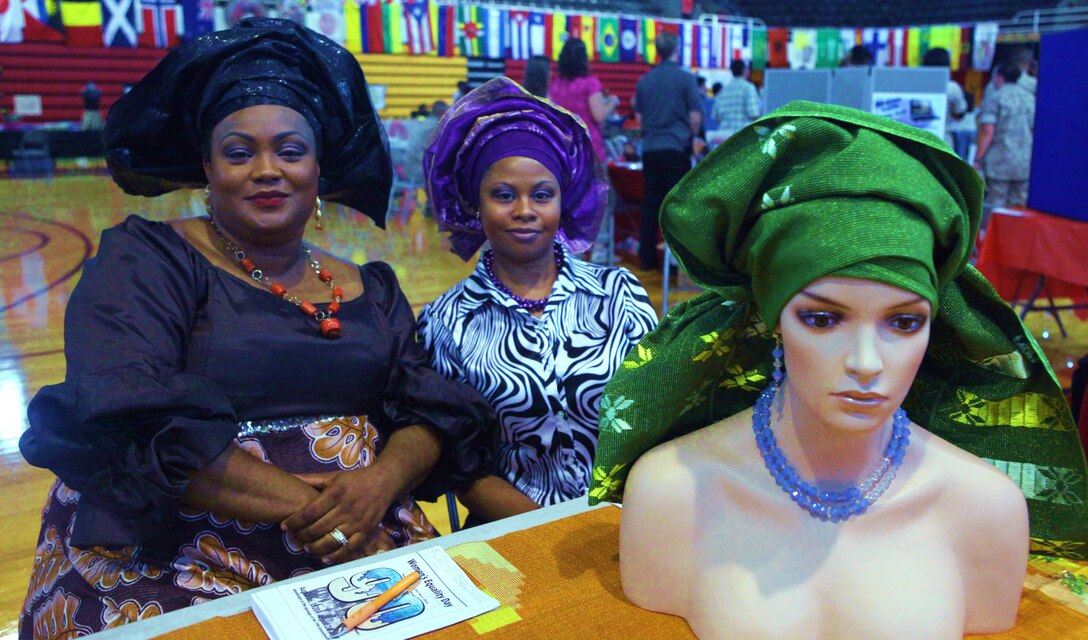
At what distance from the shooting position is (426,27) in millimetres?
14695

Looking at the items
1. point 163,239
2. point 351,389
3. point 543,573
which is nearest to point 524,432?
point 351,389

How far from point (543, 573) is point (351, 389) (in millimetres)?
577

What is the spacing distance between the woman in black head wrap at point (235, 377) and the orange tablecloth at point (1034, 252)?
2.72 m

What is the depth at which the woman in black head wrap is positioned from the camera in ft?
4.64

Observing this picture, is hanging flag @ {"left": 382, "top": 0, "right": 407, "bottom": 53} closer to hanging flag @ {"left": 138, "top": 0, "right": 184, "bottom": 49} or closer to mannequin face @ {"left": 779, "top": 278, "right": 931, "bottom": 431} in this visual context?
hanging flag @ {"left": 138, "top": 0, "right": 184, "bottom": 49}

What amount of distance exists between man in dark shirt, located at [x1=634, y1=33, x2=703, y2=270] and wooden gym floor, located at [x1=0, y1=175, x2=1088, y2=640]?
699mm

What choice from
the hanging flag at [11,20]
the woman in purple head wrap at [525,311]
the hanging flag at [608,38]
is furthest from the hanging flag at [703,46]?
the woman in purple head wrap at [525,311]

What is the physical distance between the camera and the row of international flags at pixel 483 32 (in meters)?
13.1

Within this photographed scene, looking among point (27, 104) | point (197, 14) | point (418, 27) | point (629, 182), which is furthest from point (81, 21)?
point (629, 182)

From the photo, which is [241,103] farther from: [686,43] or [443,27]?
[686,43]

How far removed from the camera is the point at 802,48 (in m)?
18.5

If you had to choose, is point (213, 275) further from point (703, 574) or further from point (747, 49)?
point (747, 49)

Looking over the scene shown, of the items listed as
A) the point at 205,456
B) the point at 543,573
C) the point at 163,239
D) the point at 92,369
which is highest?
the point at 163,239

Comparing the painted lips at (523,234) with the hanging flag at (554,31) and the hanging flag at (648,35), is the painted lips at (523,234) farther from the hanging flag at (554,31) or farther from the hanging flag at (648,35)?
the hanging flag at (648,35)
